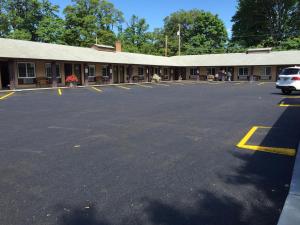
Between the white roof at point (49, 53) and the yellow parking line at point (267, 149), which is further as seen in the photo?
the white roof at point (49, 53)

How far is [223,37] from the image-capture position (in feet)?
230

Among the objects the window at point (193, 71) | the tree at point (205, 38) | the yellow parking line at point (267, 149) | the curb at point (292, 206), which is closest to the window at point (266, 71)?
the window at point (193, 71)

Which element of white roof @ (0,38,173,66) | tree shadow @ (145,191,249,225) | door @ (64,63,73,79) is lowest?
tree shadow @ (145,191,249,225)

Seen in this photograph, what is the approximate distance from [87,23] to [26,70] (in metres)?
32.0

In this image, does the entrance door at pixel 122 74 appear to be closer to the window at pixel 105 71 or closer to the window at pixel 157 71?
the window at pixel 105 71

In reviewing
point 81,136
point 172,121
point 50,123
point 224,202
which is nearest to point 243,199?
point 224,202

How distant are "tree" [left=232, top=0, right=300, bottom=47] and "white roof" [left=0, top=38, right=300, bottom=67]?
879 inches

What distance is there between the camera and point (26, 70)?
87.9ft

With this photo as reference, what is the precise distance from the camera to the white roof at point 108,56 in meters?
26.1

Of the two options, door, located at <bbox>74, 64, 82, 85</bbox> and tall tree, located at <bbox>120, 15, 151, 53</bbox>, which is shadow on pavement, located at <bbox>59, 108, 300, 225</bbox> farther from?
→ tall tree, located at <bbox>120, 15, 151, 53</bbox>

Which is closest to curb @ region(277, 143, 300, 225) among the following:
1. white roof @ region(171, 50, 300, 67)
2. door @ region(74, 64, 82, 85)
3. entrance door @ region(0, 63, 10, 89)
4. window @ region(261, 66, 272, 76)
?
entrance door @ region(0, 63, 10, 89)

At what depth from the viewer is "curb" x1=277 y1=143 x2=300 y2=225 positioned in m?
3.13

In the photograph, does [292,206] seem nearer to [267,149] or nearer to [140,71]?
[267,149]

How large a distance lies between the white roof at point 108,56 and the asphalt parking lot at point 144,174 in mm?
19506
